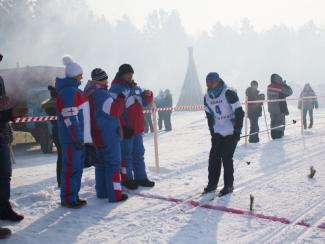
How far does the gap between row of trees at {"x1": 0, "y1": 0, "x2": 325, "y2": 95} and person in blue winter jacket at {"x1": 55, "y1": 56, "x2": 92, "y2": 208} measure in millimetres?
41911

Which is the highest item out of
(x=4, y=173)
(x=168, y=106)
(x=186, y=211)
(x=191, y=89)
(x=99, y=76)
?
(x=191, y=89)

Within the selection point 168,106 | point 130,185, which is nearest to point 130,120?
point 130,185

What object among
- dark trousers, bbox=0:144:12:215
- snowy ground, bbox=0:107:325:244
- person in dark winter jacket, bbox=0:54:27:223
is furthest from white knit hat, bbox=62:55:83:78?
snowy ground, bbox=0:107:325:244

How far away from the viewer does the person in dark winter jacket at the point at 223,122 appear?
5.52 m

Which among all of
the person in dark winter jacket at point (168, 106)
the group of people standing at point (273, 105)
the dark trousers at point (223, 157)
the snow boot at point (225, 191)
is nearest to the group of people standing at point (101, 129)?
the dark trousers at point (223, 157)

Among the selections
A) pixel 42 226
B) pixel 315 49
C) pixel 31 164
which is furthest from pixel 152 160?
pixel 315 49

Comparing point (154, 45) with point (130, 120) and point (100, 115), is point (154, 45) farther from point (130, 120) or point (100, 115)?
point (100, 115)

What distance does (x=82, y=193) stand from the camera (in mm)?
5965

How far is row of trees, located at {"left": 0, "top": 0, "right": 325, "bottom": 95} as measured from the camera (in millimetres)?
46969

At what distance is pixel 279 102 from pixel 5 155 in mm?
8605

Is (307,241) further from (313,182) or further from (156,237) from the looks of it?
(313,182)

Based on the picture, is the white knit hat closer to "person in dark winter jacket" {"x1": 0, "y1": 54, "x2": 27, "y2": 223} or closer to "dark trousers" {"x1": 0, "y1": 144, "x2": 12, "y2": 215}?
"person in dark winter jacket" {"x1": 0, "y1": 54, "x2": 27, "y2": 223}

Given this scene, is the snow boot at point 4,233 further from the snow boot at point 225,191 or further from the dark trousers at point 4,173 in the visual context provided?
the snow boot at point 225,191

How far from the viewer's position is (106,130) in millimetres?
5223
